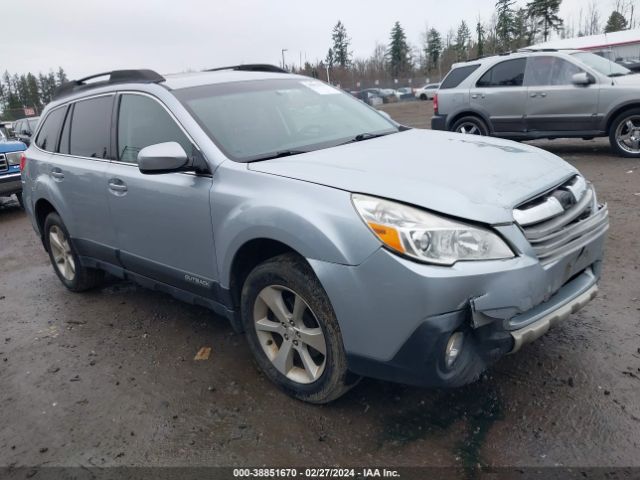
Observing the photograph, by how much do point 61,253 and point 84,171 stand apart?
1.25 m

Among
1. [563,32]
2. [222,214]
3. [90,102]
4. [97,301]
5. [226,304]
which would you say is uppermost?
[563,32]

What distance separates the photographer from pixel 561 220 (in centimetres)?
267

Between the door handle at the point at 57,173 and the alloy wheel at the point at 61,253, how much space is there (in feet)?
1.66

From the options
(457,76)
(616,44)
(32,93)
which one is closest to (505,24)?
(616,44)

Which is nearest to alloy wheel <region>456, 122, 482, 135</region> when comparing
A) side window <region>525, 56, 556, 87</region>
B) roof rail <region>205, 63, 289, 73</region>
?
side window <region>525, 56, 556, 87</region>

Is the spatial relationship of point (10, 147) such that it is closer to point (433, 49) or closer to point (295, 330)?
point (295, 330)

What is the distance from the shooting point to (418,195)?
2.46m

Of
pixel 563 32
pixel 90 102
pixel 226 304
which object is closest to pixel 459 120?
pixel 90 102

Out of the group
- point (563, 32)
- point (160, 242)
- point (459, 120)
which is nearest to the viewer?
point (160, 242)

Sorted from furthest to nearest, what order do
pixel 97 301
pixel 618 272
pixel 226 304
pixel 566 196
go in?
pixel 97 301
pixel 618 272
pixel 226 304
pixel 566 196

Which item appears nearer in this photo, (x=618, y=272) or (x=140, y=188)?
(x=140, y=188)

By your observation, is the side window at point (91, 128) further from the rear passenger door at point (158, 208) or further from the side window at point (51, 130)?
the side window at point (51, 130)

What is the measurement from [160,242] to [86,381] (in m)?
0.98

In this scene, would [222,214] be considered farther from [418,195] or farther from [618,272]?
[618,272]
